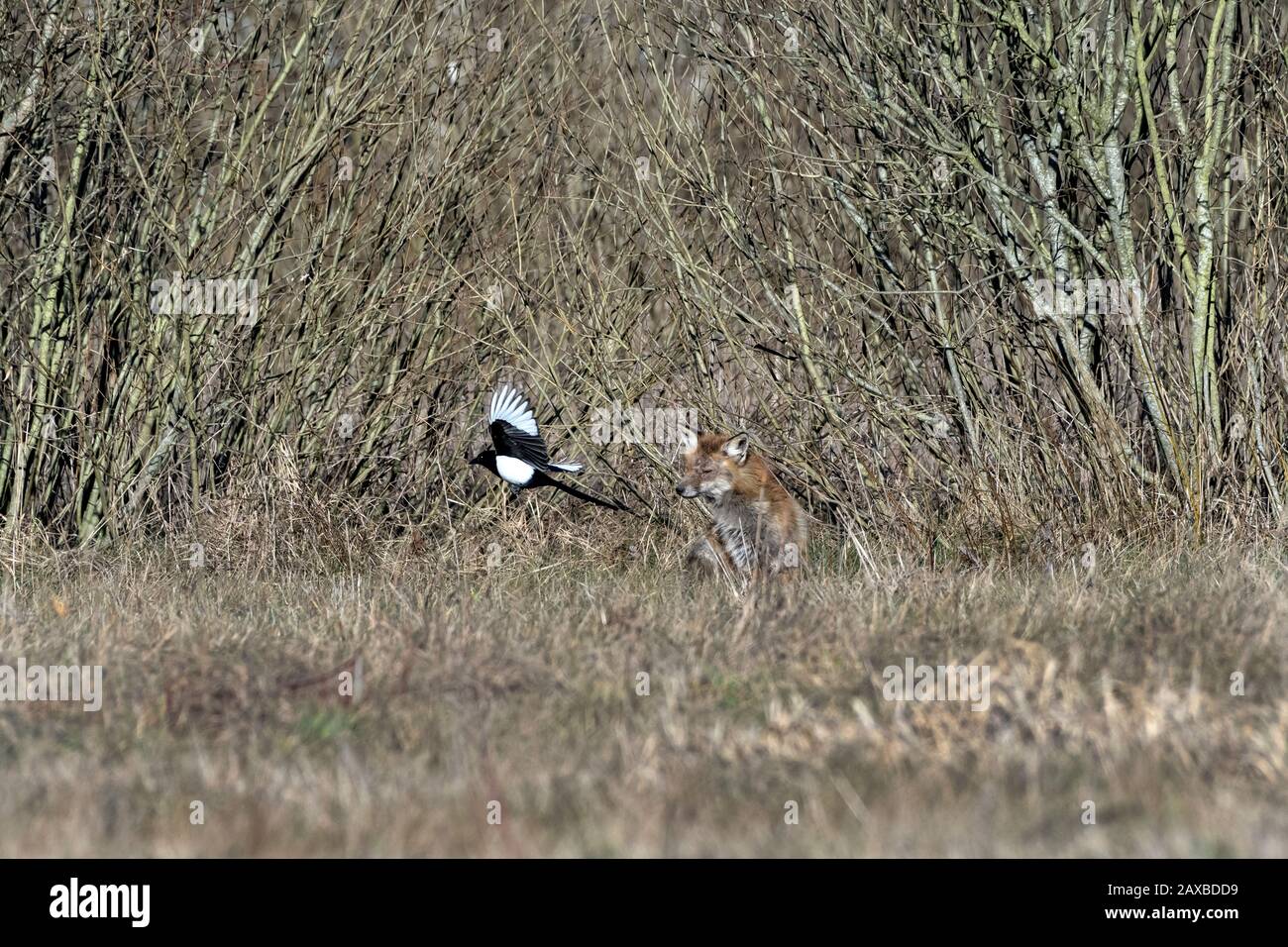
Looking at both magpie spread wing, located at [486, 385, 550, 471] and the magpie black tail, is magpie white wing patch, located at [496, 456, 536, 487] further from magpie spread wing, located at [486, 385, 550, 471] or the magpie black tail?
the magpie black tail

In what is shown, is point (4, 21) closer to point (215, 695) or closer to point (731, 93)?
point (731, 93)

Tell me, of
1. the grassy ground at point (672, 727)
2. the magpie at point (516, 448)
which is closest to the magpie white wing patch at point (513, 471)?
the magpie at point (516, 448)

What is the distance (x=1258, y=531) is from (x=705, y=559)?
3052mm

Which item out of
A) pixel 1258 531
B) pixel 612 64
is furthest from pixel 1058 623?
pixel 612 64

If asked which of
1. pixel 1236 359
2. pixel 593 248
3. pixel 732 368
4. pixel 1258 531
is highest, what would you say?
pixel 593 248

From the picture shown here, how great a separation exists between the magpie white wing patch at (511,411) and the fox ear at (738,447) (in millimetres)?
1418

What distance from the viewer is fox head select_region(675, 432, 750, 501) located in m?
8.25

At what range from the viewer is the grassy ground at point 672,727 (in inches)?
148

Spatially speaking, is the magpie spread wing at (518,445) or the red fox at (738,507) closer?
the red fox at (738,507)

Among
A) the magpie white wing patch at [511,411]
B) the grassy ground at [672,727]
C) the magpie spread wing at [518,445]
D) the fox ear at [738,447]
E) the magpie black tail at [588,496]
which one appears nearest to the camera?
the grassy ground at [672,727]

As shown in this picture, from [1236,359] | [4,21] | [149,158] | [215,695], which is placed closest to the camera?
[215,695]

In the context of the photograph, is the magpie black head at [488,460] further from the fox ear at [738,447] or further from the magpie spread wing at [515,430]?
the fox ear at [738,447]

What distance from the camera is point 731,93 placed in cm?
897

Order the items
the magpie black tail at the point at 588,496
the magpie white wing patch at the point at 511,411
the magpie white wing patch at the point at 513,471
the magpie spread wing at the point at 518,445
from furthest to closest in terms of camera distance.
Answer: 1. the magpie black tail at the point at 588,496
2. the magpie white wing patch at the point at 511,411
3. the magpie spread wing at the point at 518,445
4. the magpie white wing patch at the point at 513,471
